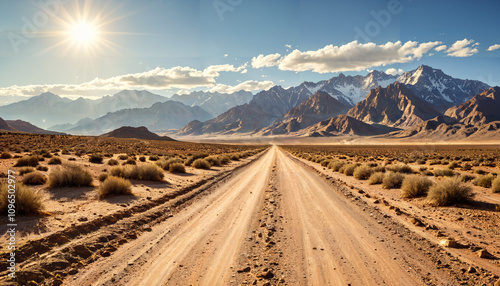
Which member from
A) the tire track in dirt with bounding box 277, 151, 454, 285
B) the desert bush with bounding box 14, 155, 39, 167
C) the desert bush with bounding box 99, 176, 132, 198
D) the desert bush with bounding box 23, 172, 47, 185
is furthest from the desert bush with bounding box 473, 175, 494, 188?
the desert bush with bounding box 14, 155, 39, 167

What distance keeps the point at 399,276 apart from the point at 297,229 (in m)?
3.10

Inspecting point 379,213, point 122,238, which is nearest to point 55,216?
point 122,238

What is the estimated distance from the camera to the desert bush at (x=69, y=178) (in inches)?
462

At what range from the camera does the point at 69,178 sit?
39.5 feet

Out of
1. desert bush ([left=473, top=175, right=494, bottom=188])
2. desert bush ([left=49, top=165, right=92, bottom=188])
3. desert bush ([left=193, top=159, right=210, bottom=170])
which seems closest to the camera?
desert bush ([left=49, top=165, right=92, bottom=188])

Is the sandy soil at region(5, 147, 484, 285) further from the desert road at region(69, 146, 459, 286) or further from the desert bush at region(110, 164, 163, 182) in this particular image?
the desert bush at region(110, 164, 163, 182)

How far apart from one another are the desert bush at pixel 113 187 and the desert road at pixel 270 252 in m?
3.53

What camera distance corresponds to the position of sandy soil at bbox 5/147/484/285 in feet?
15.8

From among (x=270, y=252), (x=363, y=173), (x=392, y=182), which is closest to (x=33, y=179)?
(x=270, y=252)

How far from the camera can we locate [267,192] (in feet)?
44.0

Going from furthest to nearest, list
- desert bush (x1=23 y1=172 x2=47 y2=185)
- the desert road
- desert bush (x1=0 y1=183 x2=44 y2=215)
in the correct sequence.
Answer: desert bush (x1=23 y1=172 x2=47 y2=185) < desert bush (x1=0 y1=183 x2=44 y2=215) < the desert road

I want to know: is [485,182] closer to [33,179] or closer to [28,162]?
[33,179]

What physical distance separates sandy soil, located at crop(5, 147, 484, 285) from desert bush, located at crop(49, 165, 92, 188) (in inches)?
201

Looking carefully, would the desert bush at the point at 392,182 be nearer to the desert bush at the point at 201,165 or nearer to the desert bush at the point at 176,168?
the desert bush at the point at 176,168
